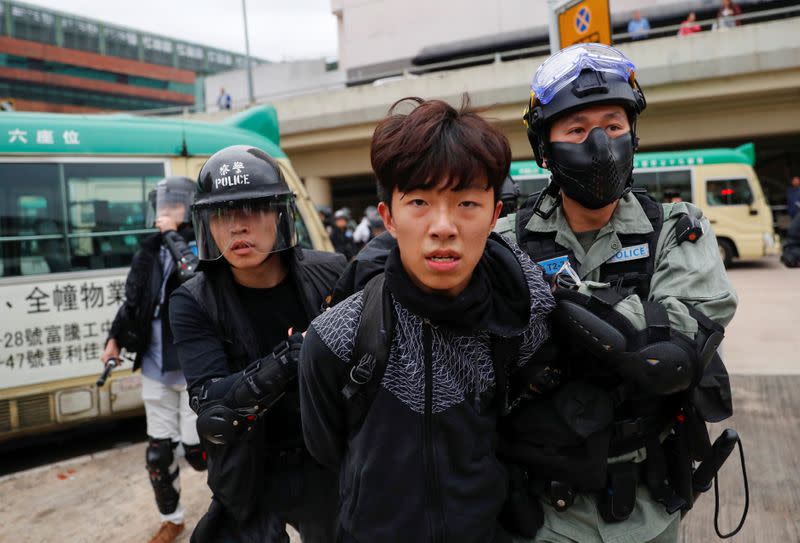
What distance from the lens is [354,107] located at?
18.0 m

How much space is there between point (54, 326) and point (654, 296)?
451 centimetres

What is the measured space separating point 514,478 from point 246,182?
1330 millimetres

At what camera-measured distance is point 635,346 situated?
1.40 metres

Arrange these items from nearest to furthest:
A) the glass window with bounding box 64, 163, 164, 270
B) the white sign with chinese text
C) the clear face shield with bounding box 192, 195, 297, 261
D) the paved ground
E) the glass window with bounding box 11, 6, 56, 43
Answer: the clear face shield with bounding box 192, 195, 297, 261 < the paved ground < the white sign with chinese text < the glass window with bounding box 64, 163, 164, 270 < the glass window with bounding box 11, 6, 56, 43

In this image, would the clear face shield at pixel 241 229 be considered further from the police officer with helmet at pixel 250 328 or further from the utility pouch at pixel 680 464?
the utility pouch at pixel 680 464

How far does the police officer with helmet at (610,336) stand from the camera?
1.44 m

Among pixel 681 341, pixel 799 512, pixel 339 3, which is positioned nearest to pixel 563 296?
pixel 681 341

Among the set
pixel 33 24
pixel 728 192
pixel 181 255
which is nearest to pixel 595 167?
pixel 181 255

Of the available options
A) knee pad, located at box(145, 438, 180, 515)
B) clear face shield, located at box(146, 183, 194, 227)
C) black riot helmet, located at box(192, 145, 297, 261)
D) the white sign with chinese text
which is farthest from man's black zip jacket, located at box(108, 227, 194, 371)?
the white sign with chinese text

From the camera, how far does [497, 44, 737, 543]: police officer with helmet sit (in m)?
1.44

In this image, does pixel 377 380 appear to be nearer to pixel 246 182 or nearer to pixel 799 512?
pixel 246 182

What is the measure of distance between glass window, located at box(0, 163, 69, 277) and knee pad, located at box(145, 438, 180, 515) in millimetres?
2137

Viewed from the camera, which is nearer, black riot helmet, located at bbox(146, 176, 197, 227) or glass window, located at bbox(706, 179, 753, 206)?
black riot helmet, located at bbox(146, 176, 197, 227)

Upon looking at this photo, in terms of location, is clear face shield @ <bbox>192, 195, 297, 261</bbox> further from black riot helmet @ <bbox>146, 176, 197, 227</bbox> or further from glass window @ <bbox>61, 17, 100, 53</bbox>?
glass window @ <bbox>61, 17, 100, 53</bbox>
